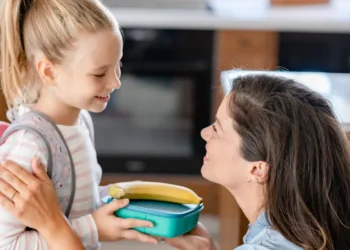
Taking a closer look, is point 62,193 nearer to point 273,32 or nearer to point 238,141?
point 238,141

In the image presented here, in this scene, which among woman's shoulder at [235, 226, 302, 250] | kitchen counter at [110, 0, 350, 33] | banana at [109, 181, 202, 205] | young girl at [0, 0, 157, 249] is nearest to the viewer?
woman's shoulder at [235, 226, 302, 250]

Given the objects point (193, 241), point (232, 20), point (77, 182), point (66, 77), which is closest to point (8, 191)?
point (77, 182)

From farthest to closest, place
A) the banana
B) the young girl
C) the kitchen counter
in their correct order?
1. the kitchen counter
2. the banana
3. the young girl

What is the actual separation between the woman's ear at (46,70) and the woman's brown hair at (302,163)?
0.42 meters

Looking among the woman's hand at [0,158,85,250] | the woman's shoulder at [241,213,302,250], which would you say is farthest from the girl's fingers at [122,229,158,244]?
the woman's shoulder at [241,213,302,250]

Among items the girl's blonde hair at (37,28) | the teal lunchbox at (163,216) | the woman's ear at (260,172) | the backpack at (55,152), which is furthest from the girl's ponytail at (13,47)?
the woman's ear at (260,172)

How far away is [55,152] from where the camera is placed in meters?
1.47

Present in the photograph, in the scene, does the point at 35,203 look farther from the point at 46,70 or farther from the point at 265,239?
the point at 265,239

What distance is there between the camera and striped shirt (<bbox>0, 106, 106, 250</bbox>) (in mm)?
1409

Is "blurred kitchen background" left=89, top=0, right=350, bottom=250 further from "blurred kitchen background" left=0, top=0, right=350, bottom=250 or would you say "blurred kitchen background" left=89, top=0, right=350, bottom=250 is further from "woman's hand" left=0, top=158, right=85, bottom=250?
"woman's hand" left=0, top=158, right=85, bottom=250

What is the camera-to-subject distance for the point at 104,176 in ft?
11.9

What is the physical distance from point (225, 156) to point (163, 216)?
179 mm

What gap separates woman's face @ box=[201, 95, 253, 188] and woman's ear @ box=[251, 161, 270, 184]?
0.01m

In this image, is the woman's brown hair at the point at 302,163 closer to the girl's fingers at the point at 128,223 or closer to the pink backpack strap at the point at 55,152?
the girl's fingers at the point at 128,223
